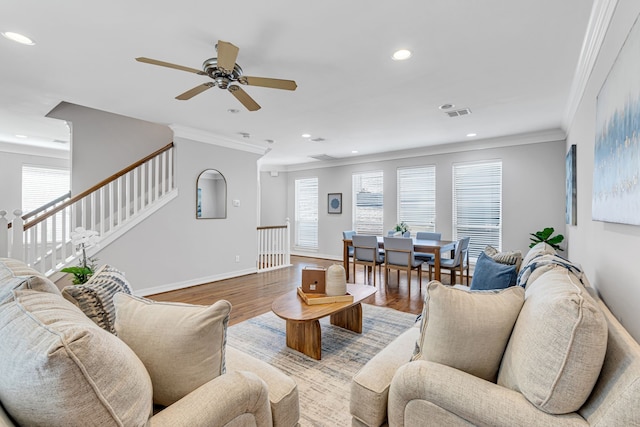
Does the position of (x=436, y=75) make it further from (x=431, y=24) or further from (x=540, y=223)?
(x=540, y=223)

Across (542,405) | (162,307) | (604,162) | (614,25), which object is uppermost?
(614,25)

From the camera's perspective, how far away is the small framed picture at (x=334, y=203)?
25.1 ft

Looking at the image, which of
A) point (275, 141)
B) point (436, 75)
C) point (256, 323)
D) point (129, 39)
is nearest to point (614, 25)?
point (436, 75)

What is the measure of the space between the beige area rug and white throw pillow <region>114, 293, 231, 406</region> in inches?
39.7

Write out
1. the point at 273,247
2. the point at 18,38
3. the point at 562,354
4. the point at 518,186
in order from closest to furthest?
the point at 562,354, the point at 18,38, the point at 518,186, the point at 273,247

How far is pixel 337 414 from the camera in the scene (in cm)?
184

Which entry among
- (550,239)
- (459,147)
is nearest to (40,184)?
(459,147)

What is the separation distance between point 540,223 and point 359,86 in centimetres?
406

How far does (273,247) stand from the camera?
6.49 metres

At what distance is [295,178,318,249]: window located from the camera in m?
8.28

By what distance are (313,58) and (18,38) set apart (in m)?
2.24

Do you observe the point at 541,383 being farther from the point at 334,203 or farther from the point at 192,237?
the point at 334,203

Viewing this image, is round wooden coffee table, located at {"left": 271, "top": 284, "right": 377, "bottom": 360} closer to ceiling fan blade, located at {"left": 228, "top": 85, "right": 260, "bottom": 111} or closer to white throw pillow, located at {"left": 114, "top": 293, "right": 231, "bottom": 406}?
white throw pillow, located at {"left": 114, "top": 293, "right": 231, "bottom": 406}

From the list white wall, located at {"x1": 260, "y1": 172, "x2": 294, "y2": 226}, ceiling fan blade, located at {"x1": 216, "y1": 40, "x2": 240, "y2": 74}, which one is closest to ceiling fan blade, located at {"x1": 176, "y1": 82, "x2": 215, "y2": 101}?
ceiling fan blade, located at {"x1": 216, "y1": 40, "x2": 240, "y2": 74}
